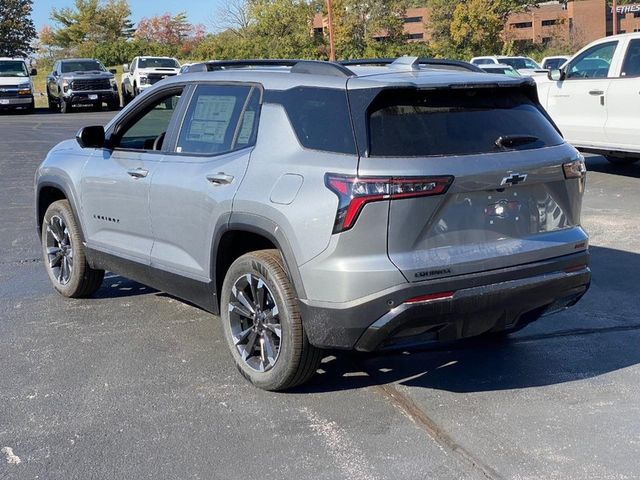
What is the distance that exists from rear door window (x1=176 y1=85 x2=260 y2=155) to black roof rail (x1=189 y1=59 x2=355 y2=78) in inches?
10.7

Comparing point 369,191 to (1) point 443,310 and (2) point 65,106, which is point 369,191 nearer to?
(1) point 443,310

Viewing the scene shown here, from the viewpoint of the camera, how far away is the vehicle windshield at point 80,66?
31516mm

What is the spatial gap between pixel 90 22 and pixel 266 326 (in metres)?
69.8

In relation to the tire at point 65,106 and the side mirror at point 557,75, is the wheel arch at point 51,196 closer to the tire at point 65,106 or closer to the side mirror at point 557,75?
the side mirror at point 557,75

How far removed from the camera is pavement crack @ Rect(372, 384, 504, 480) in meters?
3.72

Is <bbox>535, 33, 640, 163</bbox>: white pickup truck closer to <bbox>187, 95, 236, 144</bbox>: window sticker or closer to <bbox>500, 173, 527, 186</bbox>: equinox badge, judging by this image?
<bbox>500, 173, 527, 186</bbox>: equinox badge

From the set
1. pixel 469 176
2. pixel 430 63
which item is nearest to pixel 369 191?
pixel 469 176

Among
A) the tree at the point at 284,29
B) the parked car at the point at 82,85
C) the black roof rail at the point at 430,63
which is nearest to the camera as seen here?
the black roof rail at the point at 430,63

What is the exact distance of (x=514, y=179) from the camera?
14.0ft

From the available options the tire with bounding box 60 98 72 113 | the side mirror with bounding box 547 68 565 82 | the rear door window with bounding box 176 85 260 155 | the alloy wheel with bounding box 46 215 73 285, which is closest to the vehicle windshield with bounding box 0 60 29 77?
the tire with bounding box 60 98 72 113

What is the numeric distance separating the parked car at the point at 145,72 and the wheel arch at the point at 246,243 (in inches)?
→ 1055

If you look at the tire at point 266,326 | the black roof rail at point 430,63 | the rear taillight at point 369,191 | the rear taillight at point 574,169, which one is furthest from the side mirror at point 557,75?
the rear taillight at point 369,191

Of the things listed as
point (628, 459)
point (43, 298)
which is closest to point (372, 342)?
point (628, 459)

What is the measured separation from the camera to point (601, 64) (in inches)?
464
